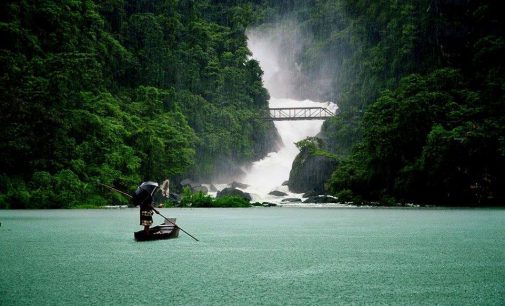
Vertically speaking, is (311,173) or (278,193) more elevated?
(311,173)

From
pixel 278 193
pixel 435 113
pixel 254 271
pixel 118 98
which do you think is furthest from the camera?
pixel 278 193

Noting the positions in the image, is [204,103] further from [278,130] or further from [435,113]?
[435,113]

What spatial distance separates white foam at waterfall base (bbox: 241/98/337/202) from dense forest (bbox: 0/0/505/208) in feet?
7.22

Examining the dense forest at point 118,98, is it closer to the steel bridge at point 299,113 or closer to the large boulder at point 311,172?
the steel bridge at point 299,113

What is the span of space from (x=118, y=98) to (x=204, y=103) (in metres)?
13.4

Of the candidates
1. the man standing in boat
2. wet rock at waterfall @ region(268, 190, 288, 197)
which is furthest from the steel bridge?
the man standing in boat

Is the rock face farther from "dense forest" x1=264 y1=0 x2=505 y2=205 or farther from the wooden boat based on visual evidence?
the wooden boat

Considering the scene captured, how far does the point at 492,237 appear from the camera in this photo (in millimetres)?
10688

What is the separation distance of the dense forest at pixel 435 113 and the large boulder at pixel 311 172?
24.9 ft

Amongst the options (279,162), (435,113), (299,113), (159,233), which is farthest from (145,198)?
(299,113)

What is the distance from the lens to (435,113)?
1211 inches

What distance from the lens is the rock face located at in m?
48.5

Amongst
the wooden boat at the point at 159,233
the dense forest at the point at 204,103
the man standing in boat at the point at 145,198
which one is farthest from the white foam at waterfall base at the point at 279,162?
the man standing in boat at the point at 145,198

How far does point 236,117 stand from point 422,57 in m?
25.8
